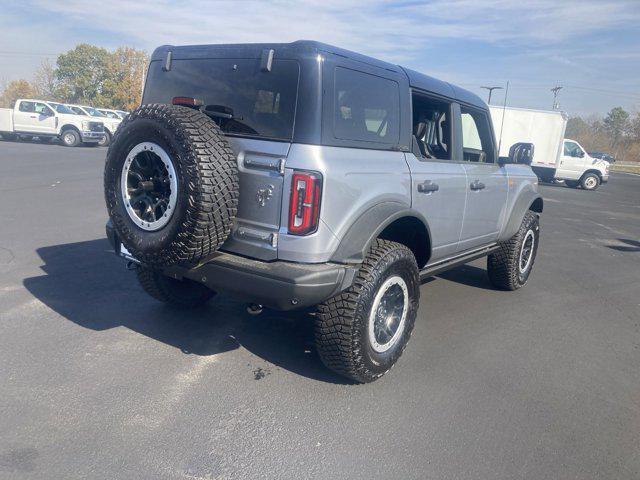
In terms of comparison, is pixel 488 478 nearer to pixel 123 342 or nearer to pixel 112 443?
pixel 112 443

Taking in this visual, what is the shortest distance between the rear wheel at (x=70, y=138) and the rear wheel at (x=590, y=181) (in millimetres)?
22809

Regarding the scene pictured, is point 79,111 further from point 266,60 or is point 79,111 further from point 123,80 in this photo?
point 123,80

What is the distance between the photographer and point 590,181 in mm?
23469

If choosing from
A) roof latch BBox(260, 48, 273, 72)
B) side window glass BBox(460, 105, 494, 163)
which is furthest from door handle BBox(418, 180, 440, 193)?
roof latch BBox(260, 48, 273, 72)

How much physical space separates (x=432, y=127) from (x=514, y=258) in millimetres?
2096

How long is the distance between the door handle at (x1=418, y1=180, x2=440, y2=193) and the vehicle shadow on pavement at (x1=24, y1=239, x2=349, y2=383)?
4.83ft

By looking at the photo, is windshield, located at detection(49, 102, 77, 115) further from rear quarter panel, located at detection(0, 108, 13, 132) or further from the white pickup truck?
rear quarter panel, located at detection(0, 108, 13, 132)

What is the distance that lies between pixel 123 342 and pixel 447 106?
325 cm

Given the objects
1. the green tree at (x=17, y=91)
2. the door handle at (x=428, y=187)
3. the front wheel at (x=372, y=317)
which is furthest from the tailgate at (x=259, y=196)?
the green tree at (x=17, y=91)

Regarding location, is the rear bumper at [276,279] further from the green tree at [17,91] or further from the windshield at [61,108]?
the green tree at [17,91]

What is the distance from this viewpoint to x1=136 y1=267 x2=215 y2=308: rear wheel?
14.4ft

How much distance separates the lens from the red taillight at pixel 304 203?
3.05m

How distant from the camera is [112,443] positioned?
110 inches

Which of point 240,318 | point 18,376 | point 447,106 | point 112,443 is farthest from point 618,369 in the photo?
point 18,376
